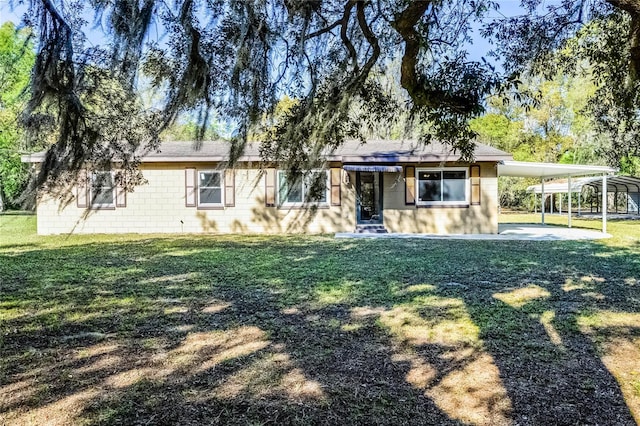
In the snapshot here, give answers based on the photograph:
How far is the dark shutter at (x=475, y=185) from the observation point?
1305cm

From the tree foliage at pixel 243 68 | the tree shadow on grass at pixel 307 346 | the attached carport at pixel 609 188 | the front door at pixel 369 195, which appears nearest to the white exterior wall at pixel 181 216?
the front door at pixel 369 195

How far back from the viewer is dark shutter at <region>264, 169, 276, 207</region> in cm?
1330

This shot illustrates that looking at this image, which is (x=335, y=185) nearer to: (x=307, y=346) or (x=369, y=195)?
(x=369, y=195)

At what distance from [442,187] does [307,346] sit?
1039 centimetres

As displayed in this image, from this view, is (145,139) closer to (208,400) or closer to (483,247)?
(208,400)

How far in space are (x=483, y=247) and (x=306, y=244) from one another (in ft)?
12.8

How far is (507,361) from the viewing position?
330cm

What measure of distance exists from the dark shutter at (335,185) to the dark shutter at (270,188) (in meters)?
1.68

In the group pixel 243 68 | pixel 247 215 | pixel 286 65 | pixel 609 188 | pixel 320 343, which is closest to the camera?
pixel 243 68

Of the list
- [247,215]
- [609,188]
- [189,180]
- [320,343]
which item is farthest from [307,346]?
[609,188]

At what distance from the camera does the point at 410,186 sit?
43.5ft

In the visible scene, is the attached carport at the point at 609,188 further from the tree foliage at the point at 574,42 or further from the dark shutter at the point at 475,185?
the tree foliage at the point at 574,42

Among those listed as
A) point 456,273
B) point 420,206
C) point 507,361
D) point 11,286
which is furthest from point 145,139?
point 420,206

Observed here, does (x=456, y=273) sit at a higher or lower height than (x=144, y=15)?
lower
